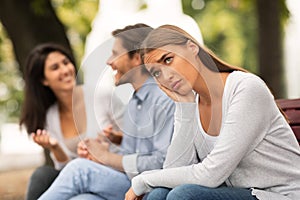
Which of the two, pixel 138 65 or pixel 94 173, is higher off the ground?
pixel 138 65

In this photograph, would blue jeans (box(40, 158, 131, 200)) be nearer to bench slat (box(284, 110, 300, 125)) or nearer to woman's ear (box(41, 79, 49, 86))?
bench slat (box(284, 110, 300, 125))

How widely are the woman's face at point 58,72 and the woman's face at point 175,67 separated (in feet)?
4.41

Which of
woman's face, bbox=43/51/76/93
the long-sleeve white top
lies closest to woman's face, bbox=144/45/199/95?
the long-sleeve white top

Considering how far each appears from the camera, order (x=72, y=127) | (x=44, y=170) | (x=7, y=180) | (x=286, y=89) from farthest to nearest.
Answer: (x=7, y=180), (x=286, y=89), (x=72, y=127), (x=44, y=170)

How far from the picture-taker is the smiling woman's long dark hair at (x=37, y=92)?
154 inches

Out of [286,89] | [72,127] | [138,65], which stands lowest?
[286,89]

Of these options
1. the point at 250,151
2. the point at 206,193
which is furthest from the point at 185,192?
the point at 250,151

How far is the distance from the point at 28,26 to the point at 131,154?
297cm

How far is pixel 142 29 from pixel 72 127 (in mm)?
1120

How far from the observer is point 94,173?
3031 millimetres

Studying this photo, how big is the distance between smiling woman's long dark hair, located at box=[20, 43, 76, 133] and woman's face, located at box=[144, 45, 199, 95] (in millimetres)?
1442

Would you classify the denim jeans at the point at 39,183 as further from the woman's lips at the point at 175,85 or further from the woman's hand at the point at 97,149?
the woman's lips at the point at 175,85

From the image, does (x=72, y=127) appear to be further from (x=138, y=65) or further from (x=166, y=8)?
(x=166, y=8)

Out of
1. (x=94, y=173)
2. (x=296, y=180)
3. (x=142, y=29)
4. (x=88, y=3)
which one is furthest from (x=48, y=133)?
(x=88, y=3)
